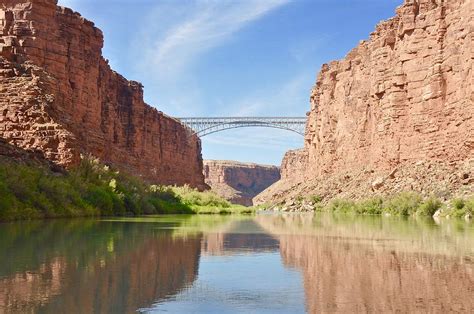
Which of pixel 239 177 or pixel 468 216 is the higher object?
pixel 239 177

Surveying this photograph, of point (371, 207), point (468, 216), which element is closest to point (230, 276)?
point (468, 216)

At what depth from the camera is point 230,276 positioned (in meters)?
8.41

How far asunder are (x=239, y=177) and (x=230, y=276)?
16590 centimetres

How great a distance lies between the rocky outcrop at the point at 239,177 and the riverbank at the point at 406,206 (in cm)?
11553

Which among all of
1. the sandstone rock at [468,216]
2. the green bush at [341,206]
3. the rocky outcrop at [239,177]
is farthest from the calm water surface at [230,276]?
the rocky outcrop at [239,177]

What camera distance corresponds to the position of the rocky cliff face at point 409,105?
3972cm

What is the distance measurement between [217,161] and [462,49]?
443ft

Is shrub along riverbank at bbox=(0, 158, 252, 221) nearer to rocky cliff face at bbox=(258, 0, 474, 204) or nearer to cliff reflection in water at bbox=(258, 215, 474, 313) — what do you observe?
cliff reflection in water at bbox=(258, 215, 474, 313)

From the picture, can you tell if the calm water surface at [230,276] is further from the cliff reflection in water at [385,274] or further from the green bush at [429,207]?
the green bush at [429,207]

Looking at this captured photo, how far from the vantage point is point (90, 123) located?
4375 centimetres

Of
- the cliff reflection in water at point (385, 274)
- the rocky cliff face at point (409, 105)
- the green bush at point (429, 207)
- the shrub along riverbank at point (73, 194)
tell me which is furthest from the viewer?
the rocky cliff face at point (409, 105)

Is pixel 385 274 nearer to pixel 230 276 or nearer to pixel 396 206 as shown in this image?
pixel 230 276

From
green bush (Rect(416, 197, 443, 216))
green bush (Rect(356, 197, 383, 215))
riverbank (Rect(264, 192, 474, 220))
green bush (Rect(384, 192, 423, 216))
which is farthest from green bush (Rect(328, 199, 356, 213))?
green bush (Rect(416, 197, 443, 216))

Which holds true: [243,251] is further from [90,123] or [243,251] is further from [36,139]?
[90,123]
